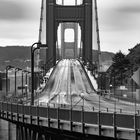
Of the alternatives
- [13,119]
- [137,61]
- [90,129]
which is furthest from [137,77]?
[137,61]

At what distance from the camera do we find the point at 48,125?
115 feet

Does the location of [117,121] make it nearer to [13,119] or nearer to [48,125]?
[48,125]

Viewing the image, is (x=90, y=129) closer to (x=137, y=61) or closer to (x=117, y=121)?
(x=117, y=121)

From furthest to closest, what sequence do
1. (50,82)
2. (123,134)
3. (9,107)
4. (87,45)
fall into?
(87,45)
(50,82)
(9,107)
(123,134)

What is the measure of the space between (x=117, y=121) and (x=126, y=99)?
39206 mm

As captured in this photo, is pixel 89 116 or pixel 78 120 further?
pixel 78 120

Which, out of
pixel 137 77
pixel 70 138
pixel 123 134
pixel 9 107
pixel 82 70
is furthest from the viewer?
pixel 82 70

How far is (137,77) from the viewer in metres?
22.9

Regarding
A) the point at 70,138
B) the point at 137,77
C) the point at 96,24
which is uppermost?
the point at 96,24

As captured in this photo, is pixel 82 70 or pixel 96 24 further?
pixel 96 24

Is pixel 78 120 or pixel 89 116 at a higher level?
pixel 89 116

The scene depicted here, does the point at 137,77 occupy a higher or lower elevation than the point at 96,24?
lower

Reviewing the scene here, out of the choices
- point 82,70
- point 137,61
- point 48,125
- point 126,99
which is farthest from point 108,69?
point 48,125

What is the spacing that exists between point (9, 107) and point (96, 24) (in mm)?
146899
